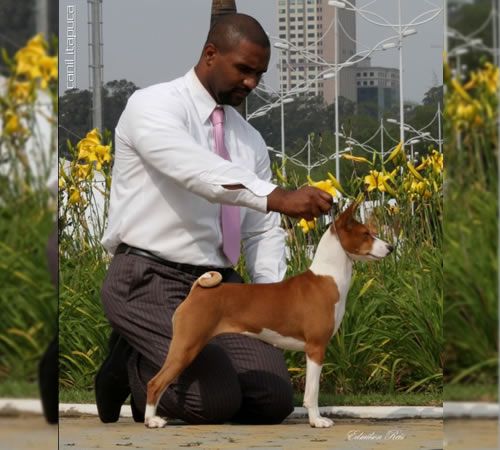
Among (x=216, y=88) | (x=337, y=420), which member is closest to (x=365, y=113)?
(x=216, y=88)

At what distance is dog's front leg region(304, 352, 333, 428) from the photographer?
114 inches

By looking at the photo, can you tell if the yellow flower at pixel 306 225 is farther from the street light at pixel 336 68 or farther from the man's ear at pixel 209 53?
the man's ear at pixel 209 53

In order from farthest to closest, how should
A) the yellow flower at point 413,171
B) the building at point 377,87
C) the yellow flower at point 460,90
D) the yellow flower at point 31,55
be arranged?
the yellow flower at point 413,171
the building at point 377,87
the yellow flower at point 460,90
the yellow flower at point 31,55

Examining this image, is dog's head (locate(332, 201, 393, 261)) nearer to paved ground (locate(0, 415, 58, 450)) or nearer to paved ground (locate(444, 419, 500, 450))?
paved ground (locate(444, 419, 500, 450))

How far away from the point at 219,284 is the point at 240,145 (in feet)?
1.64

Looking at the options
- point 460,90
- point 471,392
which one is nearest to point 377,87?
point 460,90

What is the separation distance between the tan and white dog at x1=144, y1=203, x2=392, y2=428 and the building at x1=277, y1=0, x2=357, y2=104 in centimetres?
78

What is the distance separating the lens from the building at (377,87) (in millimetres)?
3486

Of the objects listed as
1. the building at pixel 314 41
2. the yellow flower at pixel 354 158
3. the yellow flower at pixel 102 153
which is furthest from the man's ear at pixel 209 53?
the yellow flower at pixel 354 158

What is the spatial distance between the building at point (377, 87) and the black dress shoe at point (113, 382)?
1.08 m

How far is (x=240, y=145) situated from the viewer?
3.15 metres

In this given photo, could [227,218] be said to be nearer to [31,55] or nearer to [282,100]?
[282,100]

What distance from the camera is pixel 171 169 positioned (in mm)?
2826

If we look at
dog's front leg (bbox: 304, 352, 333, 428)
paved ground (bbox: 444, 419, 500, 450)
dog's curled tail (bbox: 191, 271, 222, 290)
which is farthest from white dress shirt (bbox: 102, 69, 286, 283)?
paved ground (bbox: 444, 419, 500, 450)
